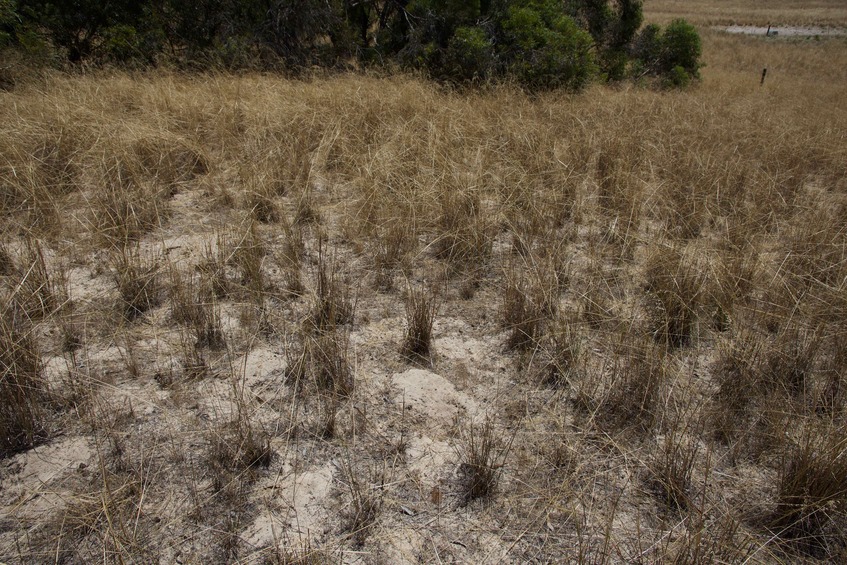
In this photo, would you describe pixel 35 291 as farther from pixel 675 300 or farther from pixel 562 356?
pixel 675 300

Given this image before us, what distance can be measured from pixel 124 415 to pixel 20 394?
0.35 metres

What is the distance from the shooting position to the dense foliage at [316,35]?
23.5 feet

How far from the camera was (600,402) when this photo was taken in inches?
86.8

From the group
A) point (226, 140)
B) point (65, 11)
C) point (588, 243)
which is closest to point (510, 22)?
point (226, 140)

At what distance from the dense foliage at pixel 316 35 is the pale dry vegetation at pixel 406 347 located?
2888 mm

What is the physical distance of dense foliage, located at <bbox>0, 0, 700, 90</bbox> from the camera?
715cm

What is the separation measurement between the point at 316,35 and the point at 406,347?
7377mm

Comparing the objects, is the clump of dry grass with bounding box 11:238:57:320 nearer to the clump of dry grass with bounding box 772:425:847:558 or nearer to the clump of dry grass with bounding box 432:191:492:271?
the clump of dry grass with bounding box 432:191:492:271

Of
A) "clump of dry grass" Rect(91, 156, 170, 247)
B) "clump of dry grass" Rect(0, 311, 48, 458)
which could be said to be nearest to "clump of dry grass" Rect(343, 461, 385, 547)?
"clump of dry grass" Rect(0, 311, 48, 458)

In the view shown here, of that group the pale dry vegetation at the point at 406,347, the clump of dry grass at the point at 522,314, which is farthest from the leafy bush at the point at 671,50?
the clump of dry grass at the point at 522,314

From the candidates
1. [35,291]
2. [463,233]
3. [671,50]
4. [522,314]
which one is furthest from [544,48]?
[35,291]

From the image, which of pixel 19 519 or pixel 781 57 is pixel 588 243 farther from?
pixel 781 57

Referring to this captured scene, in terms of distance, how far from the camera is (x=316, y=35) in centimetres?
843

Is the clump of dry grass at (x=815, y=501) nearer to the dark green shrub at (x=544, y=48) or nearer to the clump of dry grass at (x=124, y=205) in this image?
the clump of dry grass at (x=124, y=205)
